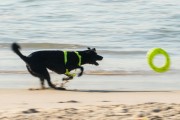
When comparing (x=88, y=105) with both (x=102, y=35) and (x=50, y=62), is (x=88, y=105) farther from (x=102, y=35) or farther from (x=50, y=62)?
(x=102, y=35)

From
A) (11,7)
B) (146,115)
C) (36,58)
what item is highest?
(11,7)

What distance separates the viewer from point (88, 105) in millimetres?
7484

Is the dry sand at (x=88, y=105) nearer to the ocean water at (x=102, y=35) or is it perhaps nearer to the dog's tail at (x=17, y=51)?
the dog's tail at (x=17, y=51)

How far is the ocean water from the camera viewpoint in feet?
33.5

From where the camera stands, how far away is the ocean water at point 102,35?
10.2 m

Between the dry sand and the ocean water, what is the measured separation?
32.1 inches

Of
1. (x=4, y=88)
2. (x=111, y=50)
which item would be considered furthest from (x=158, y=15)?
(x=4, y=88)

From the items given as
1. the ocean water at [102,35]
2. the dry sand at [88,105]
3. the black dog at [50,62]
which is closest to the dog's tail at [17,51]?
the black dog at [50,62]

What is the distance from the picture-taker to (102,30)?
17.9 metres

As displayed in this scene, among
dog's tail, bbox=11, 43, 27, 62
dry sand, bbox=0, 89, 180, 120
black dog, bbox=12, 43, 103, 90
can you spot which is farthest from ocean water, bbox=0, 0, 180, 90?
dry sand, bbox=0, 89, 180, 120

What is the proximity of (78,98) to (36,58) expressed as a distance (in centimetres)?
115

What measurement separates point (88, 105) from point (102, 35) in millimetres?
9432

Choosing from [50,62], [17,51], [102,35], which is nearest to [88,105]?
[50,62]

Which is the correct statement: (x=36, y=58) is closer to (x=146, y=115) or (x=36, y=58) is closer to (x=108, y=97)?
(x=108, y=97)
